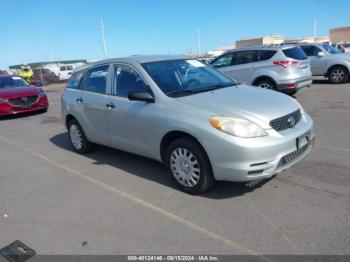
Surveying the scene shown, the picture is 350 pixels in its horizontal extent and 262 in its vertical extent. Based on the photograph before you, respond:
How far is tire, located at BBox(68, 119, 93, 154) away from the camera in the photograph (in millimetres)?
6449

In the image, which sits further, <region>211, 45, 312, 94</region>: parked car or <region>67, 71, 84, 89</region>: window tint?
<region>211, 45, 312, 94</region>: parked car

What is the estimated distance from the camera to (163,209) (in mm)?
4121

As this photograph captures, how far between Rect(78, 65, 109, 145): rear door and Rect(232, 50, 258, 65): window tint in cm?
644

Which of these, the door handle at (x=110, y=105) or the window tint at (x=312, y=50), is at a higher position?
the window tint at (x=312, y=50)

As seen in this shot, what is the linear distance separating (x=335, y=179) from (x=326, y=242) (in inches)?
60.3

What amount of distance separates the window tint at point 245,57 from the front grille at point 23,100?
272 inches

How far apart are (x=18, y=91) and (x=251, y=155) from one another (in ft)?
33.8

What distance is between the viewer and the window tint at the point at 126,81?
5.01 metres

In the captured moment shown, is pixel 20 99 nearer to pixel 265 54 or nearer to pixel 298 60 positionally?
pixel 265 54

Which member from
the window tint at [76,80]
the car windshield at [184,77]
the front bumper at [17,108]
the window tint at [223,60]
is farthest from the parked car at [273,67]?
the front bumper at [17,108]

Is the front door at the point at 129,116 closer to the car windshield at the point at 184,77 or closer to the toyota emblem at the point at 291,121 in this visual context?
the car windshield at the point at 184,77

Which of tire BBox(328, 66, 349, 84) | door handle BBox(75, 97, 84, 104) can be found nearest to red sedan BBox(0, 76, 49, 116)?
door handle BBox(75, 97, 84, 104)

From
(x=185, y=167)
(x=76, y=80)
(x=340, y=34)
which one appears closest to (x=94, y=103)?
(x=76, y=80)

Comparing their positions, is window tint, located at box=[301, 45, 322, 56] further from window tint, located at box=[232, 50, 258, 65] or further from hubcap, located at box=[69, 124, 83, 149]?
hubcap, located at box=[69, 124, 83, 149]
